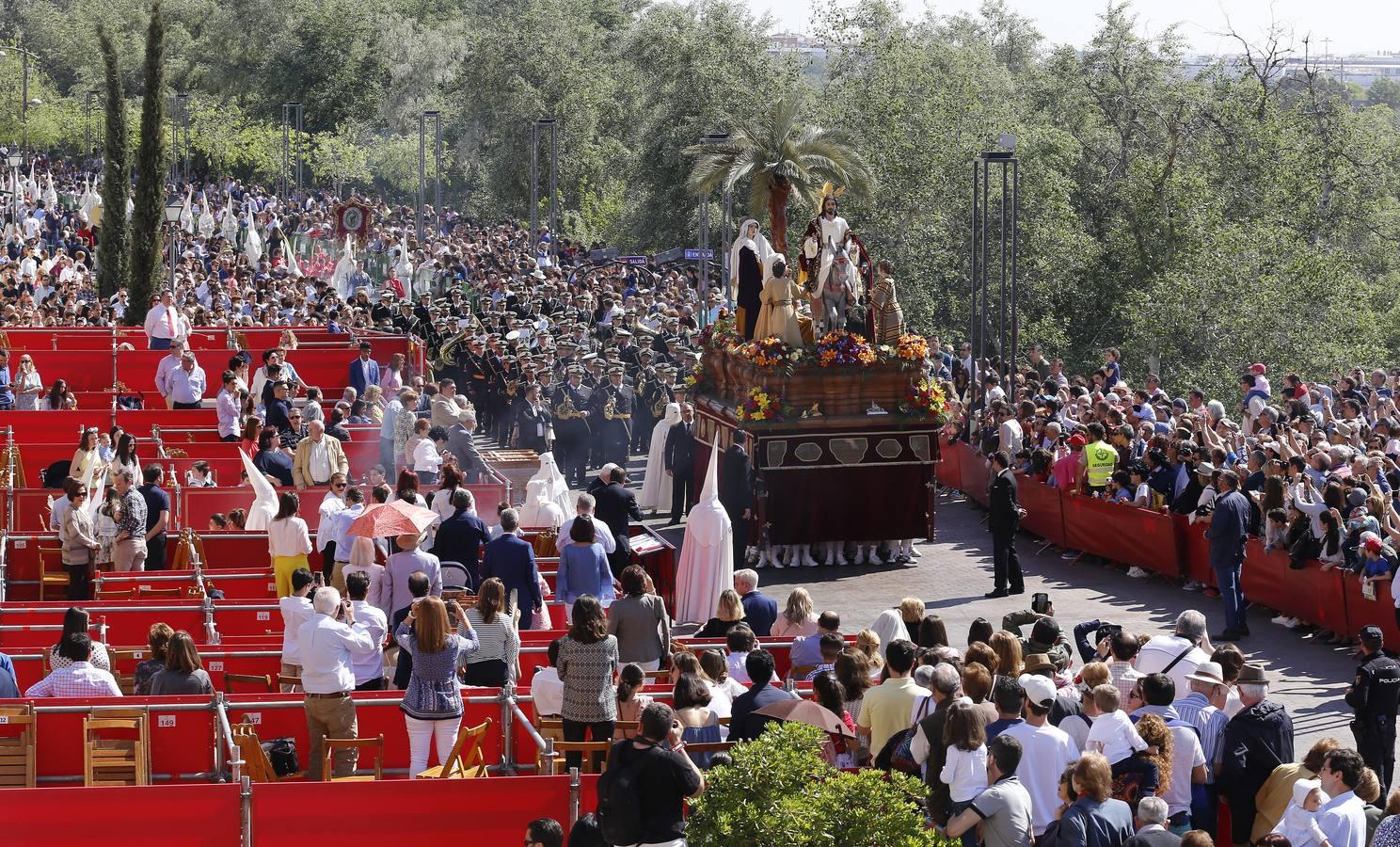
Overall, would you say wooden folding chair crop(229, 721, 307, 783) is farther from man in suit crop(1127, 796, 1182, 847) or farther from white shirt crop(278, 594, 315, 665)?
man in suit crop(1127, 796, 1182, 847)

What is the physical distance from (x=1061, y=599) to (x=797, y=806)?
12410mm

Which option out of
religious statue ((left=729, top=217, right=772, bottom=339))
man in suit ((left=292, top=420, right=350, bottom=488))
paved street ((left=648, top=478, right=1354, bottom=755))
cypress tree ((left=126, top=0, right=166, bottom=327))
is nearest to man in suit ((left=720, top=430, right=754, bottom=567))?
paved street ((left=648, top=478, right=1354, bottom=755))

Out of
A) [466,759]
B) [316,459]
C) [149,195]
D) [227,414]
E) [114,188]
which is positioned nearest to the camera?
[466,759]

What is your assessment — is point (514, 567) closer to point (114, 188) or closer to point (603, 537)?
point (603, 537)

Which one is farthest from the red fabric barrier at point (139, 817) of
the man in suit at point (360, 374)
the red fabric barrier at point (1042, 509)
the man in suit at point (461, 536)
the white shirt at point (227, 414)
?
the man in suit at point (360, 374)

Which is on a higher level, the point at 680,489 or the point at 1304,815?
the point at 680,489

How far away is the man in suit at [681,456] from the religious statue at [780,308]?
2533 millimetres

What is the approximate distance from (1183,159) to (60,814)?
37.0m

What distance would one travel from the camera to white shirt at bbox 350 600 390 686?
12.4m

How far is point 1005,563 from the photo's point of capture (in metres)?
19.5

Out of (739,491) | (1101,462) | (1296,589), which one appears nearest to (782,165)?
(739,491)

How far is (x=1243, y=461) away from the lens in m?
20.8

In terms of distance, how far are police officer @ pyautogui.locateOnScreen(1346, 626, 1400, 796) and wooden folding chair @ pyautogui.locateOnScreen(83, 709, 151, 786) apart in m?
7.79

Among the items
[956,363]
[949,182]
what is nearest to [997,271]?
[949,182]
